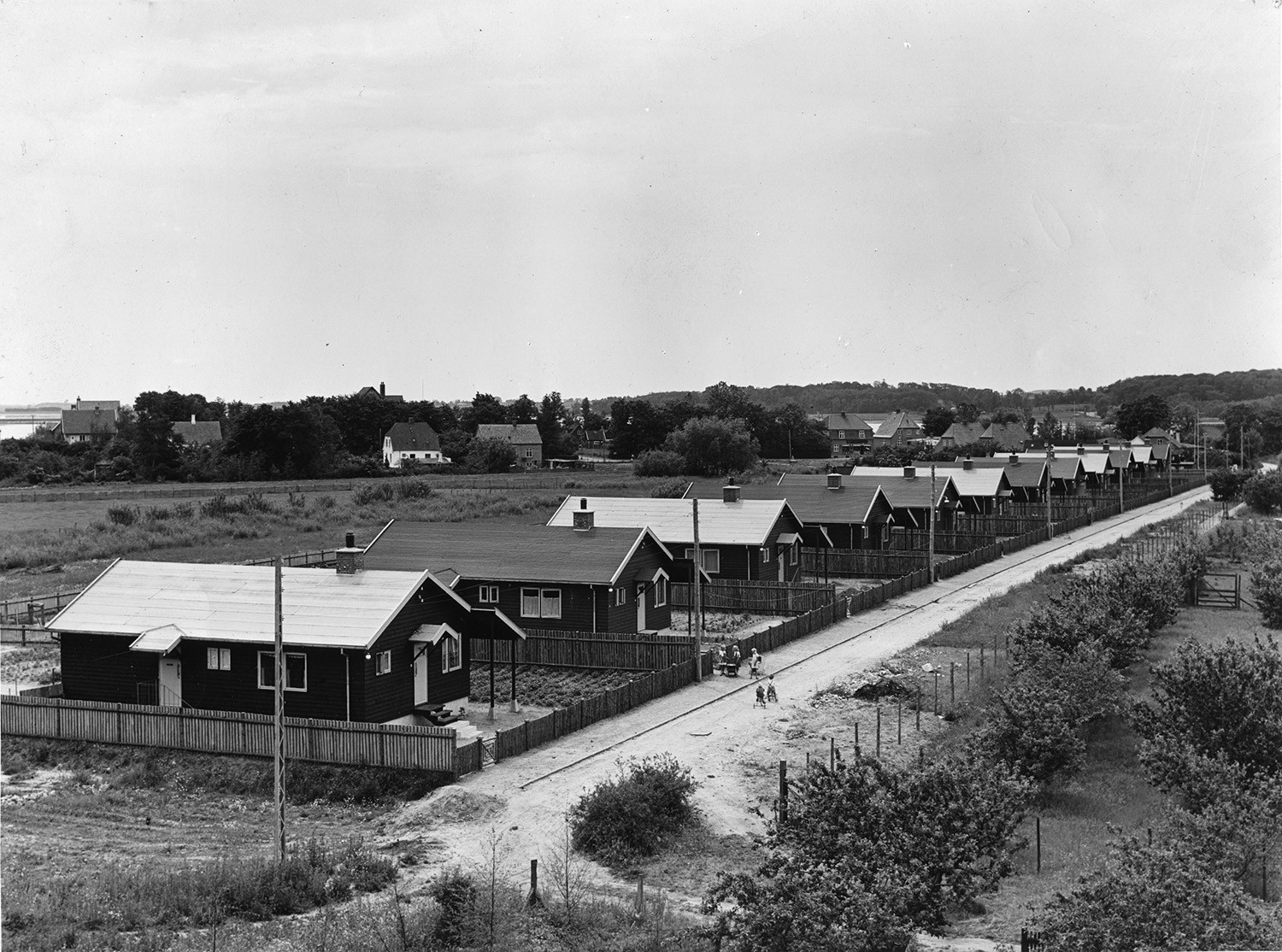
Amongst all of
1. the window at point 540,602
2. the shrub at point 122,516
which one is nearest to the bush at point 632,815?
the window at point 540,602

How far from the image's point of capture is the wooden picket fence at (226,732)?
96.1 ft

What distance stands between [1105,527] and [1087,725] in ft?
193

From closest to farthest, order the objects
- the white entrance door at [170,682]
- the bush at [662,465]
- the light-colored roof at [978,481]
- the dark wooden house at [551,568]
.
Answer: the white entrance door at [170,682], the dark wooden house at [551,568], the light-colored roof at [978,481], the bush at [662,465]

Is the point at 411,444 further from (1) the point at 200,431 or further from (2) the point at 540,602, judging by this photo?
(2) the point at 540,602

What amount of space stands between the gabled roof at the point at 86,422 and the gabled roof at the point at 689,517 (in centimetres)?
11327

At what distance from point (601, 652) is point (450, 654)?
310 inches

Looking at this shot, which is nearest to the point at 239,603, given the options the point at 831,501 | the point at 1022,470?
the point at 831,501

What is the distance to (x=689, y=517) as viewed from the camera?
5906 centimetres

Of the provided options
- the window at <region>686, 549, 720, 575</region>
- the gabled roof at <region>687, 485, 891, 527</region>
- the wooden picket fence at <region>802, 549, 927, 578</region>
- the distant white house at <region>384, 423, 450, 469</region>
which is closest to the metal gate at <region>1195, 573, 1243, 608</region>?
the wooden picket fence at <region>802, 549, 927, 578</region>

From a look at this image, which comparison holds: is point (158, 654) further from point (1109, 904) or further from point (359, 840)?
point (1109, 904)

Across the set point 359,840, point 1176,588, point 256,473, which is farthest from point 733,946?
point 256,473

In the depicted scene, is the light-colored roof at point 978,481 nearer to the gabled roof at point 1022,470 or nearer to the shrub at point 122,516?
the gabled roof at point 1022,470

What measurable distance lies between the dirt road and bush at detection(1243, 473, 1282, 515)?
193 feet

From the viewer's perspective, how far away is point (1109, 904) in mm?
16188
